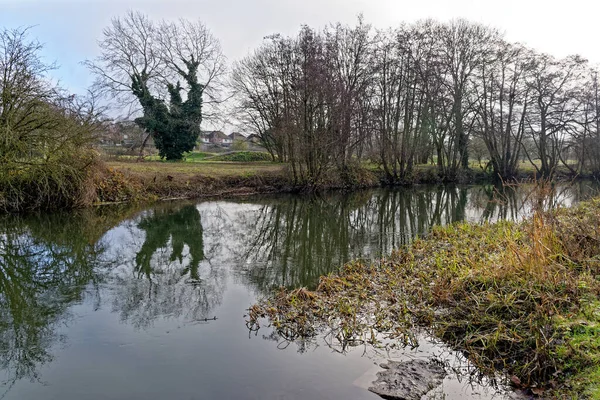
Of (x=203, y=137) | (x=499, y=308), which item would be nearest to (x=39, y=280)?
(x=499, y=308)

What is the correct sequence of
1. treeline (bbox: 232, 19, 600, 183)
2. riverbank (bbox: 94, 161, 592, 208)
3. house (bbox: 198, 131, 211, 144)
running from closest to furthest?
riverbank (bbox: 94, 161, 592, 208) → treeline (bbox: 232, 19, 600, 183) → house (bbox: 198, 131, 211, 144)

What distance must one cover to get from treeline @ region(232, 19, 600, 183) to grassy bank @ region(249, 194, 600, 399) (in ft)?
53.7

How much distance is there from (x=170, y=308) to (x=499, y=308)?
418cm

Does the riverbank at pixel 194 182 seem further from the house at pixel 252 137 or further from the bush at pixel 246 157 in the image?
the bush at pixel 246 157

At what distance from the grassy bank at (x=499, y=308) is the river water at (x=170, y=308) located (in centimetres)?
31

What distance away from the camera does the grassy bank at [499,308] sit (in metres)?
3.60

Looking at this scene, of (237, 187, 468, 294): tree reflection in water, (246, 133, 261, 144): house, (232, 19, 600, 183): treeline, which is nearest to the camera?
(237, 187, 468, 294): tree reflection in water

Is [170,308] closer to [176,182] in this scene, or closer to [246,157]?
[176,182]

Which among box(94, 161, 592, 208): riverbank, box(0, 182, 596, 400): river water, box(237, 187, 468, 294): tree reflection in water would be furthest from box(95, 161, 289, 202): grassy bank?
box(0, 182, 596, 400): river water

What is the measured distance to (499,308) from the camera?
442 centimetres

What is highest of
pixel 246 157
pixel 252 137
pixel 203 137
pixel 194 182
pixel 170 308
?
pixel 203 137

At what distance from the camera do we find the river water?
3727 mm

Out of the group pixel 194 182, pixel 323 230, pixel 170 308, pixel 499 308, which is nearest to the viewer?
pixel 499 308

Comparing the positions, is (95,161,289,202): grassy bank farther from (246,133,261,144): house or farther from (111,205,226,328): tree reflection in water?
(246,133,261,144): house
